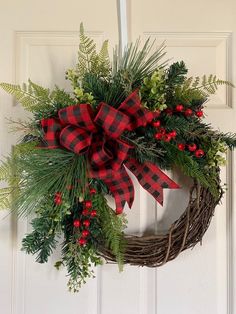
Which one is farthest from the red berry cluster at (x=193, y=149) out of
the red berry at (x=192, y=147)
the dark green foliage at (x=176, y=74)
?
the dark green foliage at (x=176, y=74)

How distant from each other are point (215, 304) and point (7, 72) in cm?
85

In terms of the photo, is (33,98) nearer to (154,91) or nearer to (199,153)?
(154,91)

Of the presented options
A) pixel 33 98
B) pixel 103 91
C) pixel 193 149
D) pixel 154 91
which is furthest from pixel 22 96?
pixel 193 149

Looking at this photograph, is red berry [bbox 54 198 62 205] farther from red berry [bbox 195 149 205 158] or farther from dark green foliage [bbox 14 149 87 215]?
red berry [bbox 195 149 205 158]

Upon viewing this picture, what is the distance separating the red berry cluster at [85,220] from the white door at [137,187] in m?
0.18

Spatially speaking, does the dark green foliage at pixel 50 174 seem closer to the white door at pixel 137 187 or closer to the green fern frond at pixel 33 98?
the green fern frond at pixel 33 98

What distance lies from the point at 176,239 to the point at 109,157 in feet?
0.87

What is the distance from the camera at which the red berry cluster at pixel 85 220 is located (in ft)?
2.20

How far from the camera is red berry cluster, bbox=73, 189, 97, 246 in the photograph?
26.4 inches

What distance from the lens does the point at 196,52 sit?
2.83 feet

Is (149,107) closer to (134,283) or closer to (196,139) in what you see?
(196,139)

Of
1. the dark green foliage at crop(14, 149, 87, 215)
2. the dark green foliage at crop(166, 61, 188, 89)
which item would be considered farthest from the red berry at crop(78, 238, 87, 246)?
the dark green foliage at crop(166, 61, 188, 89)

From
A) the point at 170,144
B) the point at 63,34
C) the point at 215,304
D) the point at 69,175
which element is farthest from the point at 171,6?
the point at 215,304

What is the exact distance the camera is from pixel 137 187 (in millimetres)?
846
